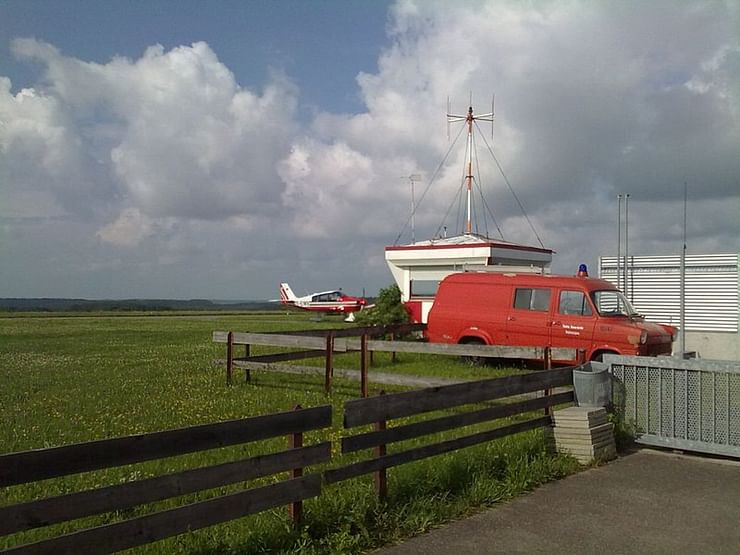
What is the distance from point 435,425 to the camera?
687 centimetres

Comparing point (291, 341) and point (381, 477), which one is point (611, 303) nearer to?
point (291, 341)

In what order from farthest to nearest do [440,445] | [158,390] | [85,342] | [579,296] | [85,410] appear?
A: [85,342] → [579,296] → [158,390] → [85,410] → [440,445]

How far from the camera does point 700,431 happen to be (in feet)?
27.8

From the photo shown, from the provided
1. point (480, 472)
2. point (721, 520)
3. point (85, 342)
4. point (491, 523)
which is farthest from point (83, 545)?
point (85, 342)

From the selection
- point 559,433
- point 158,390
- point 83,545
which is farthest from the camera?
point 158,390

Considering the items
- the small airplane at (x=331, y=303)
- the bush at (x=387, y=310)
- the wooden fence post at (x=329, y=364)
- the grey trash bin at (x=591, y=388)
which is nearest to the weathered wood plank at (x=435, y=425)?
the grey trash bin at (x=591, y=388)

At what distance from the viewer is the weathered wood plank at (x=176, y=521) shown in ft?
14.0

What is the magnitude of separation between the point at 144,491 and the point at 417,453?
274 centimetres

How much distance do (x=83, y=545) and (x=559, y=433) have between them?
18.1 ft

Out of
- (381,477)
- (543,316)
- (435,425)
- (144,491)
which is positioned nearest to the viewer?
(144,491)

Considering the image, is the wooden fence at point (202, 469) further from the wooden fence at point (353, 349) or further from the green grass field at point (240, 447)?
the wooden fence at point (353, 349)

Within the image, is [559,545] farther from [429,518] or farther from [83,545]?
[83,545]

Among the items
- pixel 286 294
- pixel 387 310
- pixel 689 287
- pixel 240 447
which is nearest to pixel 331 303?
pixel 286 294

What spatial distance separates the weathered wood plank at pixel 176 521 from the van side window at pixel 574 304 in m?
11.3
